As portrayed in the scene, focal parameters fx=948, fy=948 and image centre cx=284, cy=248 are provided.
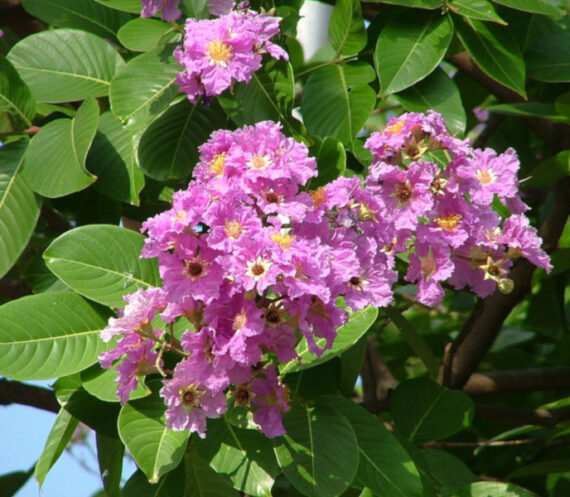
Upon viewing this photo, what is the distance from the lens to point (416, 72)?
158 cm

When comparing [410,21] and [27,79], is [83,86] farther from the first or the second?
[410,21]

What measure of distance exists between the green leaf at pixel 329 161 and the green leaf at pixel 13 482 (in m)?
1.08

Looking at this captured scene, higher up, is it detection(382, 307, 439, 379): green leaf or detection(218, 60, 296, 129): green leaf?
detection(218, 60, 296, 129): green leaf

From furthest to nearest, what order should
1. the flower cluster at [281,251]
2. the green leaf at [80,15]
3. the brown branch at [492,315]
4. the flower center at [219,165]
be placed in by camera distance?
the brown branch at [492,315], the green leaf at [80,15], the flower center at [219,165], the flower cluster at [281,251]

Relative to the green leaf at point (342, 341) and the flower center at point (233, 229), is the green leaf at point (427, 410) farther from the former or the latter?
the flower center at point (233, 229)

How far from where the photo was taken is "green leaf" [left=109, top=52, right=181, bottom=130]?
1.50 metres

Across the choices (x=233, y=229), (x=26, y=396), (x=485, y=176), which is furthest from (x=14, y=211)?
(x=485, y=176)

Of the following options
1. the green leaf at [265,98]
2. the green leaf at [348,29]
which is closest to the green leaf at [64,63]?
the green leaf at [265,98]

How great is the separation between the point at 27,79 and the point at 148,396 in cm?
63

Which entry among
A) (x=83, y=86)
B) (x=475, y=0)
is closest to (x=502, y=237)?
(x=475, y=0)

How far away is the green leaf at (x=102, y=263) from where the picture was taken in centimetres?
138

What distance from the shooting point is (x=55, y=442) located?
154cm

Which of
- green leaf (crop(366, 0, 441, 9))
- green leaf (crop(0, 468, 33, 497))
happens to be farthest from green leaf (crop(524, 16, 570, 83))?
green leaf (crop(0, 468, 33, 497))

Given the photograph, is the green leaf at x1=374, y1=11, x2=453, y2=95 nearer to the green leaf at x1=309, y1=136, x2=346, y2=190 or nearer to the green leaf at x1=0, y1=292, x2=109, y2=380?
the green leaf at x1=309, y1=136, x2=346, y2=190
